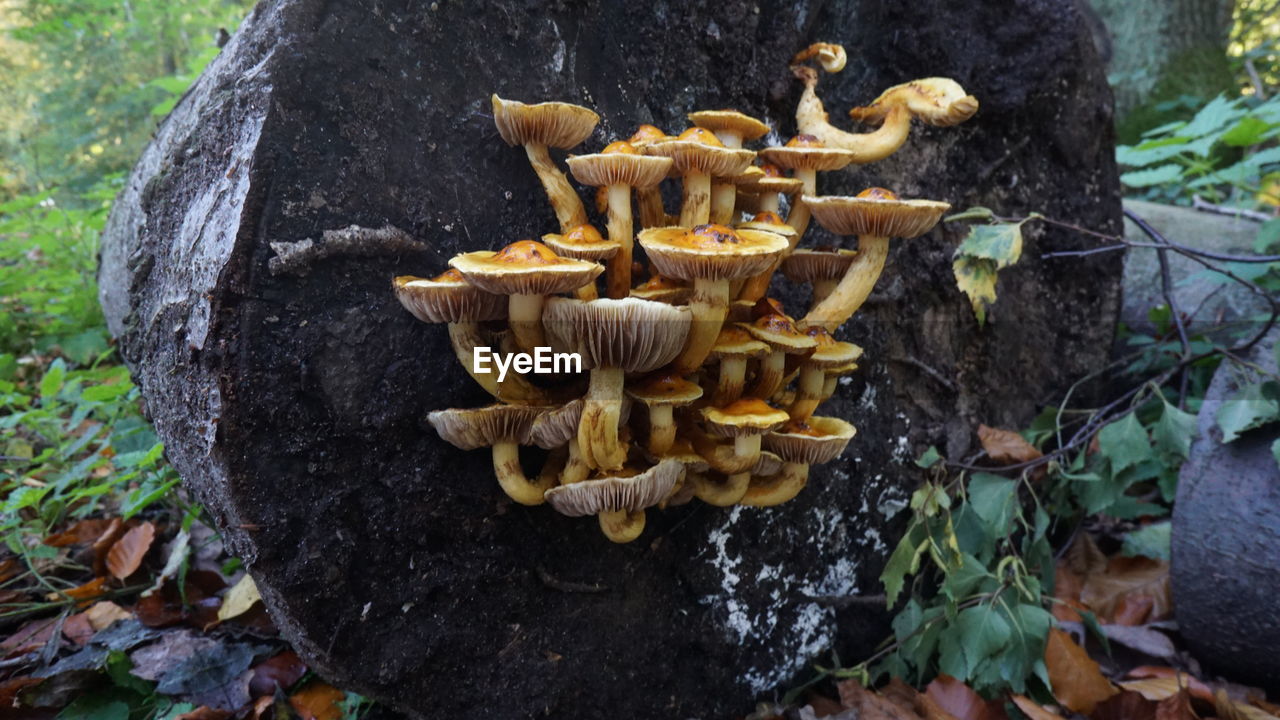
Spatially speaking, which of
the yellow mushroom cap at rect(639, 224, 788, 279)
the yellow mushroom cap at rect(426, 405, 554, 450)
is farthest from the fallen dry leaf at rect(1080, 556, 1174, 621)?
the yellow mushroom cap at rect(426, 405, 554, 450)

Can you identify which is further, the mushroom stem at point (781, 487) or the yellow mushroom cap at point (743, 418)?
the mushroom stem at point (781, 487)

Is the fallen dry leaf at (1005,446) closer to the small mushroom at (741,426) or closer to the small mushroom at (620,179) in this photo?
the small mushroom at (741,426)

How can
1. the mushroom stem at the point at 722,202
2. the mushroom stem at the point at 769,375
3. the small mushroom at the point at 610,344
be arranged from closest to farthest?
the small mushroom at the point at 610,344
the mushroom stem at the point at 769,375
the mushroom stem at the point at 722,202

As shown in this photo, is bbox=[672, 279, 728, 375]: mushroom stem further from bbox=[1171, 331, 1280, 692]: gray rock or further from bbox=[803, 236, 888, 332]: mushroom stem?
bbox=[1171, 331, 1280, 692]: gray rock

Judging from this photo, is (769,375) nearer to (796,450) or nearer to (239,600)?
(796,450)

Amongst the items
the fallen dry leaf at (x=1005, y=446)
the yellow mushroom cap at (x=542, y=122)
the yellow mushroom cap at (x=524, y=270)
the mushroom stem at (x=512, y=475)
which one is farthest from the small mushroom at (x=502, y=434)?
the fallen dry leaf at (x=1005, y=446)

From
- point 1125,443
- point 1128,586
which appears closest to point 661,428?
point 1125,443
